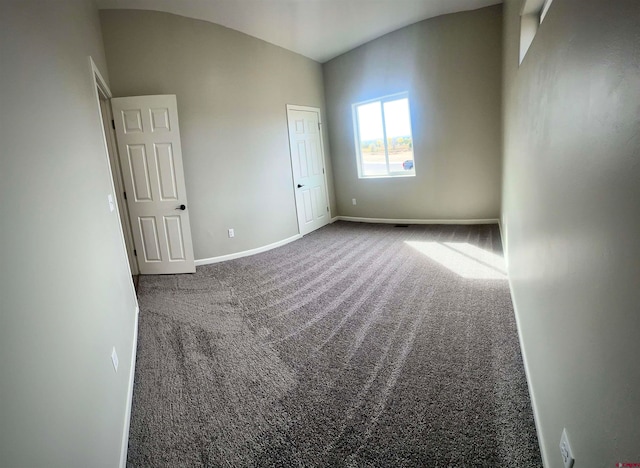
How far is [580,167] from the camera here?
1.06 metres

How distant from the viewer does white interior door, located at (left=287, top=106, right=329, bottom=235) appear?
5.88m

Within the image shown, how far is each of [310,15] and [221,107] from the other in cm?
167

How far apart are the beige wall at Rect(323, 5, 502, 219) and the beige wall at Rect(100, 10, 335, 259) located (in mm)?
1289

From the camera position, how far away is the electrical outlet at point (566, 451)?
3.63ft

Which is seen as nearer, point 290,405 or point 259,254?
point 290,405

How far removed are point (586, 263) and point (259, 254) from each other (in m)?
4.50

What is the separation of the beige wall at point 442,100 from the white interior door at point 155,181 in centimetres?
336

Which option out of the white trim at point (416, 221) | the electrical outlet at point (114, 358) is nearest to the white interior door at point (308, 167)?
the white trim at point (416, 221)

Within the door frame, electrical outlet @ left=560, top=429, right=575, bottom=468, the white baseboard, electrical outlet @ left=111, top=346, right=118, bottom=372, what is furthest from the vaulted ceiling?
electrical outlet @ left=560, top=429, right=575, bottom=468

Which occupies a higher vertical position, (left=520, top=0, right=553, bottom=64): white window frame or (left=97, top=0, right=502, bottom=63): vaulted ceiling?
(left=97, top=0, right=502, bottom=63): vaulted ceiling

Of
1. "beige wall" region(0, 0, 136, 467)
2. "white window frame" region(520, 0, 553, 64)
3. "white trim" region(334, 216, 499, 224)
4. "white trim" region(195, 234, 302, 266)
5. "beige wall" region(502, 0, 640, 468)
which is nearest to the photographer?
"beige wall" region(502, 0, 640, 468)

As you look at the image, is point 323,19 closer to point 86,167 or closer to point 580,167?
point 86,167

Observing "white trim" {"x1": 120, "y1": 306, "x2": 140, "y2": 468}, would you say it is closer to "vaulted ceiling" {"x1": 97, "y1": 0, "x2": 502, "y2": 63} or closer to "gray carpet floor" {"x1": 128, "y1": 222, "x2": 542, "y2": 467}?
"gray carpet floor" {"x1": 128, "y1": 222, "x2": 542, "y2": 467}

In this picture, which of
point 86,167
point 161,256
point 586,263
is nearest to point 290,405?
point 586,263
